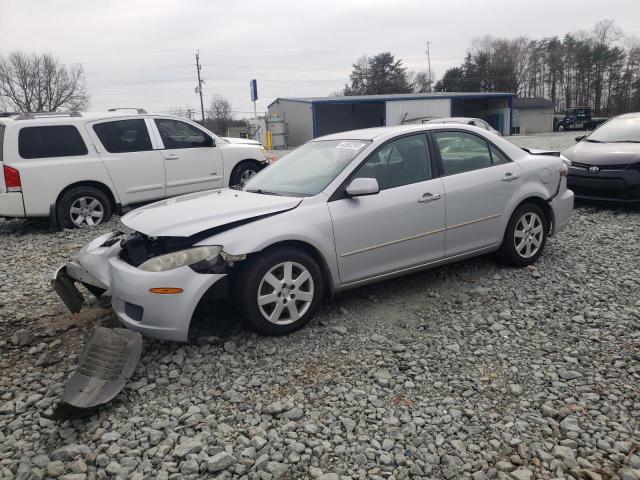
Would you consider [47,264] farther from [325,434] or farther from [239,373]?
[325,434]

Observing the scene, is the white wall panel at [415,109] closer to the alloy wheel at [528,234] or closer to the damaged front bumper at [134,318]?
the alloy wheel at [528,234]

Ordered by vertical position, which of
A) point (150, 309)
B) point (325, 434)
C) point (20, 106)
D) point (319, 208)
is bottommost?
point (325, 434)

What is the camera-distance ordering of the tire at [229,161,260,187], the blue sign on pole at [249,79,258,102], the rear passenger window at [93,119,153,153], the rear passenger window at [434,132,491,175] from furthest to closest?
the blue sign on pole at [249,79,258,102] → the tire at [229,161,260,187] → the rear passenger window at [93,119,153,153] → the rear passenger window at [434,132,491,175]

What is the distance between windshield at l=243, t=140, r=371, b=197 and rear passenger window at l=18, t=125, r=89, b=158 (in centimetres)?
454

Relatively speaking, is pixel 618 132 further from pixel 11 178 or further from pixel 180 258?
pixel 11 178

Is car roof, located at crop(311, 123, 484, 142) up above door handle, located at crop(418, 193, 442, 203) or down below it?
above

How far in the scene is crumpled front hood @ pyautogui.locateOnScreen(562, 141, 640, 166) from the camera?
8041mm

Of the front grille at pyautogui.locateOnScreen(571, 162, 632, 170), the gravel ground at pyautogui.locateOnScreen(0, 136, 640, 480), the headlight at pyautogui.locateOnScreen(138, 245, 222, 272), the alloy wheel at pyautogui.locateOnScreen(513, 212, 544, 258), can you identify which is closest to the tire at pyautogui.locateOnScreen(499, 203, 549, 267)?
the alloy wheel at pyautogui.locateOnScreen(513, 212, 544, 258)

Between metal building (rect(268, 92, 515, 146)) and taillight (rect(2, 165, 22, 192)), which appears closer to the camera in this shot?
taillight (rect(2, 165, 22, 192))

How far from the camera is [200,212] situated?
4.23 m

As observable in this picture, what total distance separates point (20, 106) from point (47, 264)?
56732 millimetres

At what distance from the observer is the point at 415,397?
336 centimetres

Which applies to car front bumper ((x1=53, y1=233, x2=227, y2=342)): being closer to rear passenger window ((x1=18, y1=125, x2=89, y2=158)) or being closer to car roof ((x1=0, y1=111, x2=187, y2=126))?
rear passenger window ((x1=18, y1=125, x2=89, y2=158))

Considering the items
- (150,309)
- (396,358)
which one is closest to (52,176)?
(150,309)
